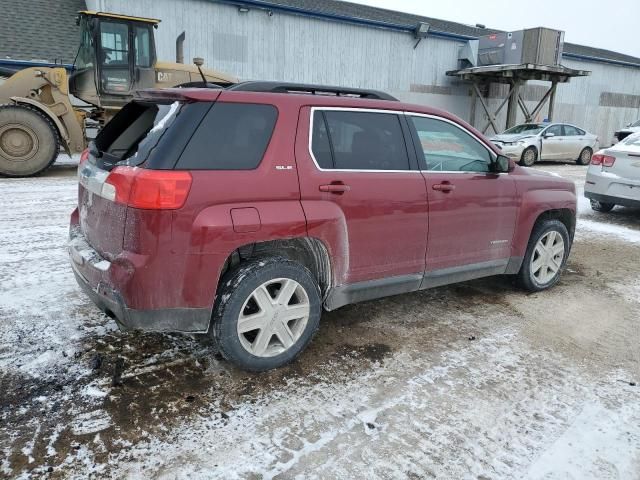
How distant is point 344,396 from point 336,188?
1.31 metres

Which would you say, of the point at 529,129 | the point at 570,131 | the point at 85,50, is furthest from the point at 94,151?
the point at 570,131

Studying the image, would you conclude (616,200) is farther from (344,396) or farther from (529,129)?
Result: (529,129)

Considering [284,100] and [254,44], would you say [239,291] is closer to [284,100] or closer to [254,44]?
[284,100]

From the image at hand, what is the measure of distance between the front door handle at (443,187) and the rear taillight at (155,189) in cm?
191

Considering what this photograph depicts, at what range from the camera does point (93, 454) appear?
96.7 inches

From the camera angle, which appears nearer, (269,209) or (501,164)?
(269,209)

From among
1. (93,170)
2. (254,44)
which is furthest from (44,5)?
(93,170)

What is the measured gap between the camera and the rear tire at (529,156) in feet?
54.1

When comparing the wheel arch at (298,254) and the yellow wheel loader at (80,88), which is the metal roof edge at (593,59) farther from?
the wheel arch at (298,254)

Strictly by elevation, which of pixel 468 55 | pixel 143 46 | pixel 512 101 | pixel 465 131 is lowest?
pixel 465 131

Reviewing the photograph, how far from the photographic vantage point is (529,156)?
16.7m

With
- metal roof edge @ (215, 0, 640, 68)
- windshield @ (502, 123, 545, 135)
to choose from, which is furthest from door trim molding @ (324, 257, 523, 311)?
metal roof edge @ (215, 0, 640, 68)

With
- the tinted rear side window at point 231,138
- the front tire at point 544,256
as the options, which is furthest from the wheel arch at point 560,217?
the tinted rear side window at point 231,138

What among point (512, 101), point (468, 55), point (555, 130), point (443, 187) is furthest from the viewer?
point (468, 55)
